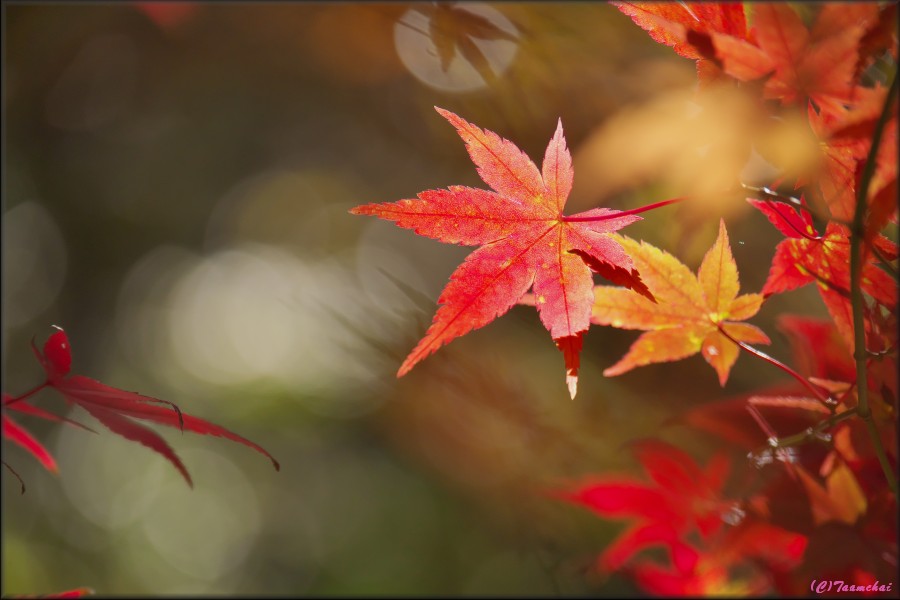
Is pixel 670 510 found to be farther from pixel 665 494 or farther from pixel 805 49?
pixel 805 49

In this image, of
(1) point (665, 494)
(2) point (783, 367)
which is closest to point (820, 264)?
(2) point (783, 367)

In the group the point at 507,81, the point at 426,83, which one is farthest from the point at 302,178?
the point at 507,81

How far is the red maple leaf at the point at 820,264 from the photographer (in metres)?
0.40

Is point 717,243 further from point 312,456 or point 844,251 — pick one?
point 312,456

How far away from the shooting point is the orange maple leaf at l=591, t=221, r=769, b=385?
1.46 feet

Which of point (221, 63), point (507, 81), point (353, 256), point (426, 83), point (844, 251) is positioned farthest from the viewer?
point (353, 256)

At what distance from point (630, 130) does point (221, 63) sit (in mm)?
1833

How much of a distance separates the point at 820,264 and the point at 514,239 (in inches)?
7.4

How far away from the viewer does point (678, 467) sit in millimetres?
721

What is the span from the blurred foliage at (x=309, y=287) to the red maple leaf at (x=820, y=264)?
10cm

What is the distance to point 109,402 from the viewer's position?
0.41 meters

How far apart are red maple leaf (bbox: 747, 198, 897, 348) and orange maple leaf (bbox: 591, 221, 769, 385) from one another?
0.03m

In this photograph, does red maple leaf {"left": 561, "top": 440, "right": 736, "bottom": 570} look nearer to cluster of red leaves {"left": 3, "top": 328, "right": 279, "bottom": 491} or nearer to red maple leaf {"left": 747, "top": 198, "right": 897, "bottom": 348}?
red maple leaf {"left": 747, "top": 198, "right": 897, "bottom": 348}

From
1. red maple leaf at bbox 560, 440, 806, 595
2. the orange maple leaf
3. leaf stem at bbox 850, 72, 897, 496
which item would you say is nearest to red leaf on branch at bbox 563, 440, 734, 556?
red maple leaf at bbox 560, 440, 806, 595
